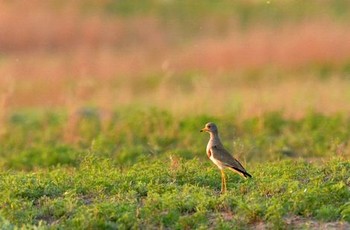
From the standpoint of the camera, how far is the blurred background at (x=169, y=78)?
1309 cm

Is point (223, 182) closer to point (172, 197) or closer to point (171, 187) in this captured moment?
point (171, 187)

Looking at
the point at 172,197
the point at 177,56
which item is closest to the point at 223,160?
the point at 172,197

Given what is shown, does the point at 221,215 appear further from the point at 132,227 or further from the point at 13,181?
the point at 13,181

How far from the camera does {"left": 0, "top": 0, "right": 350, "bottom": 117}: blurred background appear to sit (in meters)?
16.6

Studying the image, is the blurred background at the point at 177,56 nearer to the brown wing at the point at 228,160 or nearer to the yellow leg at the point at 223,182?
the yellow leg at the point at 223,182

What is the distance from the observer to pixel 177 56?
21297mm

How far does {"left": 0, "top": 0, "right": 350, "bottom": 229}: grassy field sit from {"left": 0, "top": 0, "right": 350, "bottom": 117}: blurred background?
44 mm

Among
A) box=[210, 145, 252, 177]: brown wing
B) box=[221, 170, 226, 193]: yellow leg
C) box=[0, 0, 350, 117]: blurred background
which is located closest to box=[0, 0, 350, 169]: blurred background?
box=[0, 0, 350, 117]: blurred background

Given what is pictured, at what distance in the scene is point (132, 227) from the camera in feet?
24.8

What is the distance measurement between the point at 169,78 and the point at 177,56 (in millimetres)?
2136

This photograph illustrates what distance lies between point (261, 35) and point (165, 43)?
8.83 ft

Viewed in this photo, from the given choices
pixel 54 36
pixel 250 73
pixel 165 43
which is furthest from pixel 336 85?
pixel 54 36

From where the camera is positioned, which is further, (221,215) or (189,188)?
(189,188)

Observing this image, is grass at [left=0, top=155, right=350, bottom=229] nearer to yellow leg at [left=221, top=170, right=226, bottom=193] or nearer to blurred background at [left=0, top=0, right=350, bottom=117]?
yellow leg at [left=221, top=170, right=226, bottom=193]
